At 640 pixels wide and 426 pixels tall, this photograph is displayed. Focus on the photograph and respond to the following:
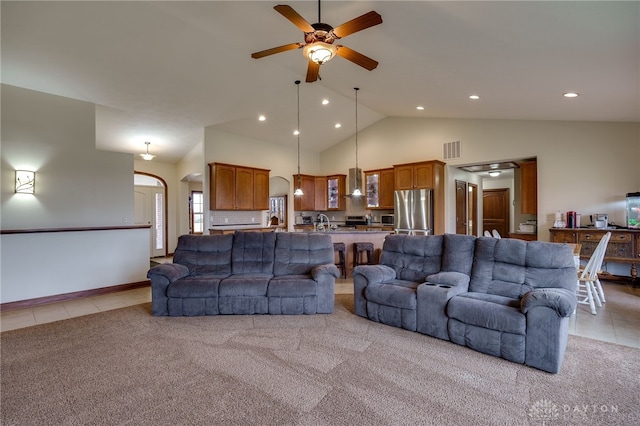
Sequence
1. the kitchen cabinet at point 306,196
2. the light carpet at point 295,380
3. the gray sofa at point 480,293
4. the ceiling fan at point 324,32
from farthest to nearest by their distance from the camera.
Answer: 1. the kitchen cabinet at point 306,196
2. the ceiling fan at point 324,32
3. the gray sofa at point 480,293
4. the light carpet at point 295,380

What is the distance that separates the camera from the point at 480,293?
3.15 meters

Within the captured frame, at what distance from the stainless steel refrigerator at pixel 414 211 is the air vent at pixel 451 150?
921 millimetres

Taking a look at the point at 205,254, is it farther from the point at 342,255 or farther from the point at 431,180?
the point at 431,180

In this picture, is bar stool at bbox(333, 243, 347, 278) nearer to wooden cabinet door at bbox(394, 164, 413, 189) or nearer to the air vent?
wooden cabinet door at bbox(394, 164, 413, 189)

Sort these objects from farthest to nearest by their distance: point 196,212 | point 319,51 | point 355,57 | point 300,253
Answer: point 196,212
point 300,253
point 355,57
point 319,51

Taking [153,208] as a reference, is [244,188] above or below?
above

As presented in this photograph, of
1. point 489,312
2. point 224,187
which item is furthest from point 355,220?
point 489,312

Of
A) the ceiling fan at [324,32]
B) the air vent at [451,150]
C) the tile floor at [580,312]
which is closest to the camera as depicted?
the ceiling fan at [324,32]

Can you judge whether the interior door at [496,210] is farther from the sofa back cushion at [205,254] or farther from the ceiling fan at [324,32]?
the ceiling fan at [324,32]

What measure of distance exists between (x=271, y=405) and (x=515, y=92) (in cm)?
504

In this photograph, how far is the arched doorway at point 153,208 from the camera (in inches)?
327

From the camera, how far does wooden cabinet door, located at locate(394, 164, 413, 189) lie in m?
7.46

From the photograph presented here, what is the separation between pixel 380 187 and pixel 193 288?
5.70m

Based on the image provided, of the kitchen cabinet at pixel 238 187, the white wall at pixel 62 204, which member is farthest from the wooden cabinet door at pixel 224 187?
the white wall at pixel 62 204
